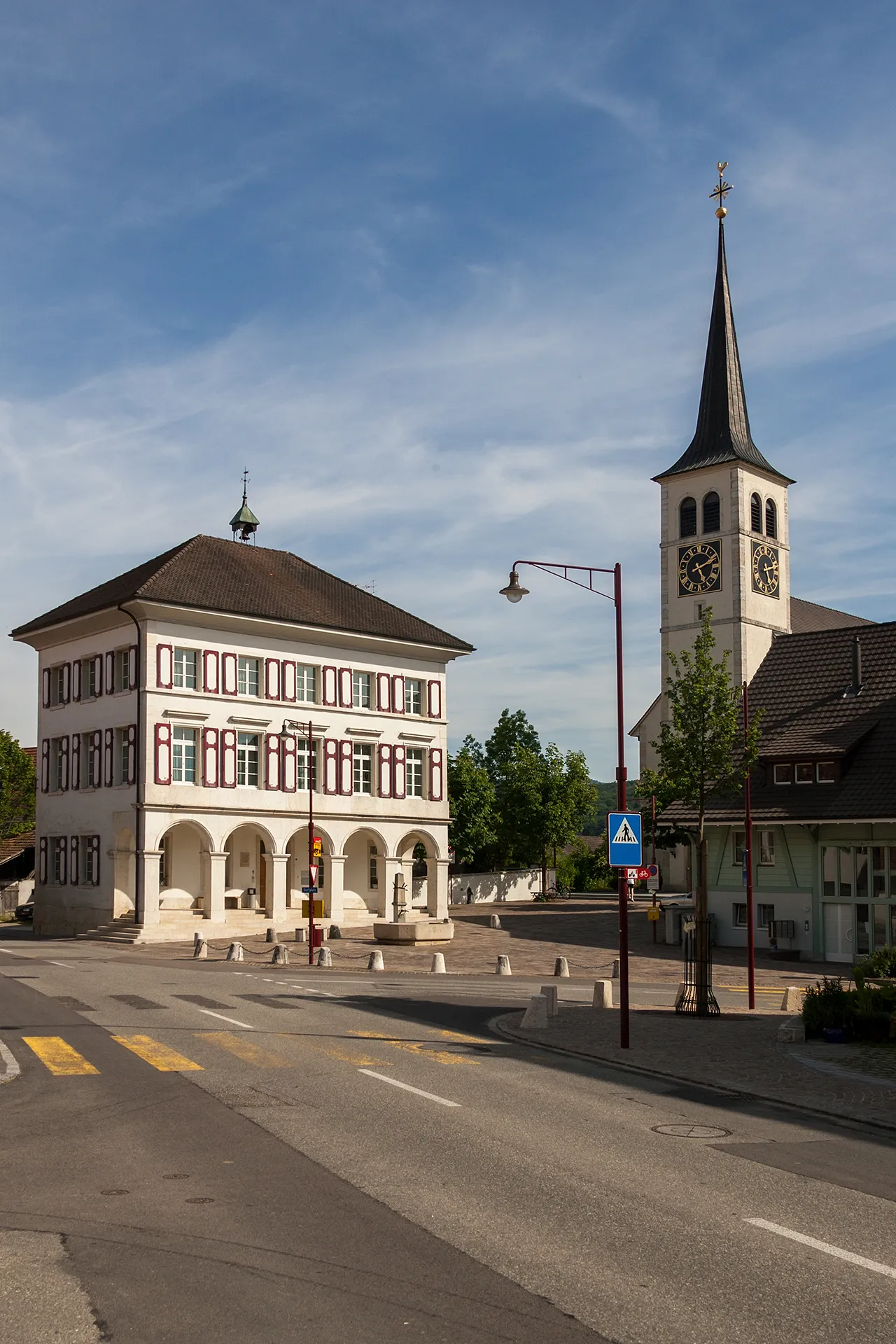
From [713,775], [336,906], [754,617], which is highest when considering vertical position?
[754,617]

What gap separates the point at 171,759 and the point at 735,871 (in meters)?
21.6

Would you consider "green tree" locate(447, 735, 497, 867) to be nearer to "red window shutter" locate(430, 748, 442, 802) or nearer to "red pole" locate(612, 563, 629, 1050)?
"red window shutter" locate(430, 748, 442, 802)

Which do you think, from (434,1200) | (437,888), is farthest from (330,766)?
(434,1200)

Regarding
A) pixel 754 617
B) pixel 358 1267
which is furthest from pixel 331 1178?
pixel 754 617

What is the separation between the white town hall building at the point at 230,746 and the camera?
53.6 meters

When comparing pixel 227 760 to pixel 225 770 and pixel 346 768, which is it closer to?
pixel 225 770

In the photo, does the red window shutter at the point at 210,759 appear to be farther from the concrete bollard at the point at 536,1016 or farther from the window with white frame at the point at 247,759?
the concrete bollard at the point at 536,1016

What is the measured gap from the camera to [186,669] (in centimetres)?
5475

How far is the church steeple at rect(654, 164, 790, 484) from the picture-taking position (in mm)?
79250

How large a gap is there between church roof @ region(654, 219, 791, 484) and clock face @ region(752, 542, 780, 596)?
4.59 meters

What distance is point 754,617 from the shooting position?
76.8m

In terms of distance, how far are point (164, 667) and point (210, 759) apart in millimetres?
4044

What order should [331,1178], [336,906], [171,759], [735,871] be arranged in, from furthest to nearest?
1. [336,906]
2. [171,759]
3. [735,871]
4. [331,1178]

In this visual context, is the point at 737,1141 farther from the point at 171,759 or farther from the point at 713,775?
the point at 171,759
